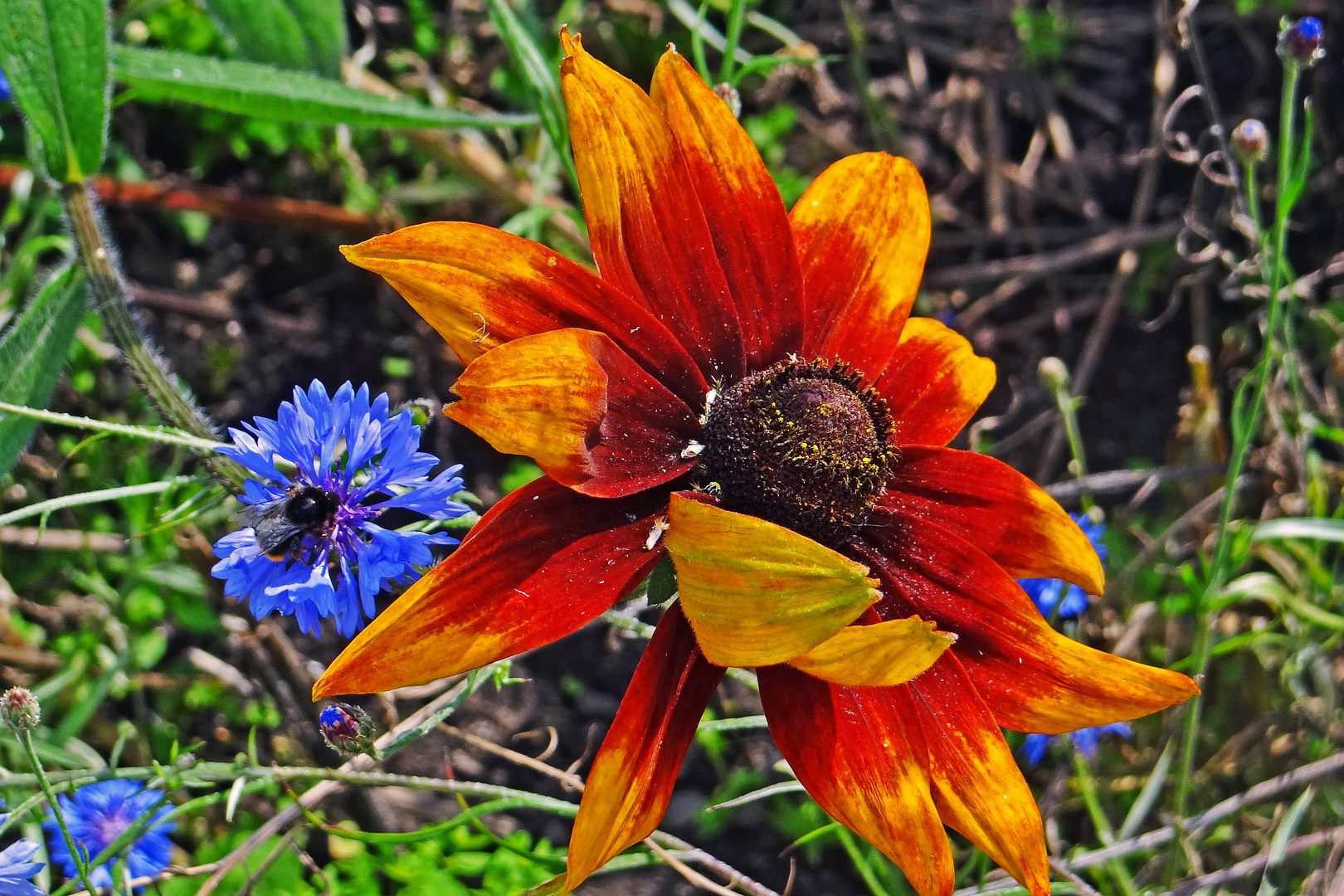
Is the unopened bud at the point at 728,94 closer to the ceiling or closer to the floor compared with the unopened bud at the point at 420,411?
closer to the ceiling

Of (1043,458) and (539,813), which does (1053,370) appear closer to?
(1043,458)

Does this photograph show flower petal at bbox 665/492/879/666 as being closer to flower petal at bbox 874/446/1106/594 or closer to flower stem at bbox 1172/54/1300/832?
flower petal at bbox 874/446/1106/594

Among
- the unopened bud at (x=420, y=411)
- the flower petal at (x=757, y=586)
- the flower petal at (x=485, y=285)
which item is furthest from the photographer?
the unopened bud at (x=420, y=411)

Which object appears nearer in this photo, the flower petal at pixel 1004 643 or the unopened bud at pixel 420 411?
the flower petal at pixel 1004 643

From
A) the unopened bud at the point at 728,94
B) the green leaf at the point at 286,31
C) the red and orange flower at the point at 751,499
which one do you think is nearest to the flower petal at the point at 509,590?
the red and orange flower at the point at 751,499

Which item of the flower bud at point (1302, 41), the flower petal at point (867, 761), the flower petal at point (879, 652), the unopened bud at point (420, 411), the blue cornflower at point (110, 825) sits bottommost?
the blue cornflower at point (110, 825)

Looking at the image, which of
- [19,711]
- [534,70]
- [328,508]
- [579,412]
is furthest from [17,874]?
[534,70]

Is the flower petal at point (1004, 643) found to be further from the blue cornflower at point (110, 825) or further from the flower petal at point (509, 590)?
the blue cornflower at point (110, 825)

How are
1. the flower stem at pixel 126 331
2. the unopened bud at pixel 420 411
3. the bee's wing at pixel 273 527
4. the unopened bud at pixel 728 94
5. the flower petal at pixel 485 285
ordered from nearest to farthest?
1. the flower petal at pixel 485 285
2. the bee's wing at pixel 273 527
3. the unopened bud at pixel 420 411
4. the flower stem at pixel 126 331
5. the unopened bud at pixel 728 94
